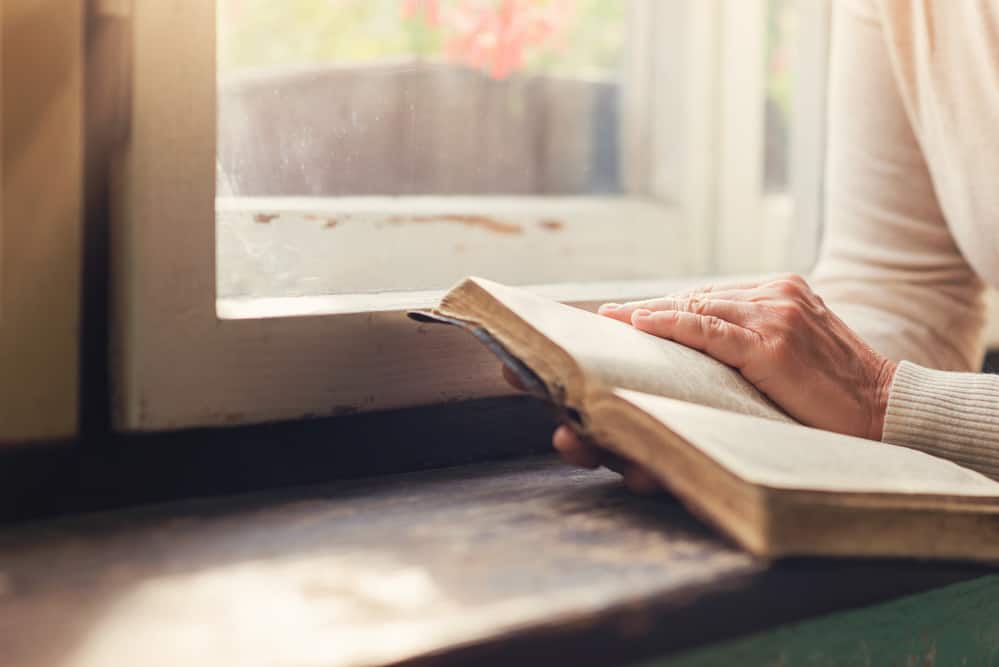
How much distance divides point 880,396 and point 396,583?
16.6 inches

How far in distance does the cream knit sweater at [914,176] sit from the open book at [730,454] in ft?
1.14

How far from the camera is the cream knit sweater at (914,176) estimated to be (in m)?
0.88

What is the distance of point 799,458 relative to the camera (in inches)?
20.8

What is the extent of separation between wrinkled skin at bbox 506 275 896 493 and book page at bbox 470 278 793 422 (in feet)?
0.04

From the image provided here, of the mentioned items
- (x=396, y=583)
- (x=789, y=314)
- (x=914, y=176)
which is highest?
(x=914, y=176)

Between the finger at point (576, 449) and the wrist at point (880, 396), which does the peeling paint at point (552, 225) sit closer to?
the wrist at point (880, 396)

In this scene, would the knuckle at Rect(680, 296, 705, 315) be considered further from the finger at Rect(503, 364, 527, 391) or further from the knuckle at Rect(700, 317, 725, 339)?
the finger at Rect(503, 364, 527, 391)

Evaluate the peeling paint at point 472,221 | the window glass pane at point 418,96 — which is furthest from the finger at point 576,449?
the peeling paint at point 472,221

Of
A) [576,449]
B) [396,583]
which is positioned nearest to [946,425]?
[576,449]

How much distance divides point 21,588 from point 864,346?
604mm

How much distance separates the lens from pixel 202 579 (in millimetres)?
496

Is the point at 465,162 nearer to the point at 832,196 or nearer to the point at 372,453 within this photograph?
the point at 832,196

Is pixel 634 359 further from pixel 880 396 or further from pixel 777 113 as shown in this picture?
pixel 777 113

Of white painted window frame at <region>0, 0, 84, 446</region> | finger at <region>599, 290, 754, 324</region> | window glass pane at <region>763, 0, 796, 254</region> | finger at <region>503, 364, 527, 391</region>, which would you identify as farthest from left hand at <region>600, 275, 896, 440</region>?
window glass pane at <region>763, 0, 796, 254</region>
